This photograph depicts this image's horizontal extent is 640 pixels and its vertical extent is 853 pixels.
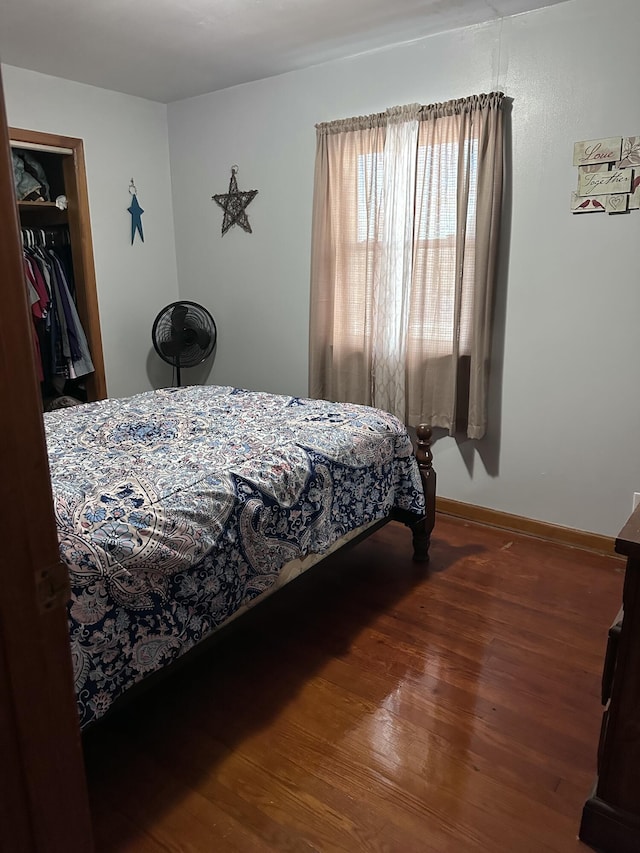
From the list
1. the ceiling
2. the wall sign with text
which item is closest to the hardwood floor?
the wall sign with text

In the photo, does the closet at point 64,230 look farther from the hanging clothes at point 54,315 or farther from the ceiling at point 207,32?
the ceiling at point 207,32

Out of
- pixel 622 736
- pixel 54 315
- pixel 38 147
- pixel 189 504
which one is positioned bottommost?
pixel 622 736

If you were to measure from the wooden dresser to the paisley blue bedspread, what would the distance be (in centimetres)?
105

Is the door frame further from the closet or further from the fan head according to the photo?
the fan head

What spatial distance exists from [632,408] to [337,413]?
1.39 m

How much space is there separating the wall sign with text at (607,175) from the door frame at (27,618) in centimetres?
270

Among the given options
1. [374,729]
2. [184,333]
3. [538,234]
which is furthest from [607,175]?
[184,333]

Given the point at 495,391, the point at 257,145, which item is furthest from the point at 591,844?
the point at 257,145

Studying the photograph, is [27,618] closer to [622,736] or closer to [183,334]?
[622,736]

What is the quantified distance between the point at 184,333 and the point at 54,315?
2.66 feet

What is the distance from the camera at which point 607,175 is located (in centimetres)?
269

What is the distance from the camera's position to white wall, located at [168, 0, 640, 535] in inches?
106

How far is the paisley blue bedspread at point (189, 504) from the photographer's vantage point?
5.00 feet

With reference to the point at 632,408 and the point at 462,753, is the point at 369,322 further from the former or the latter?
the point at 462,753
